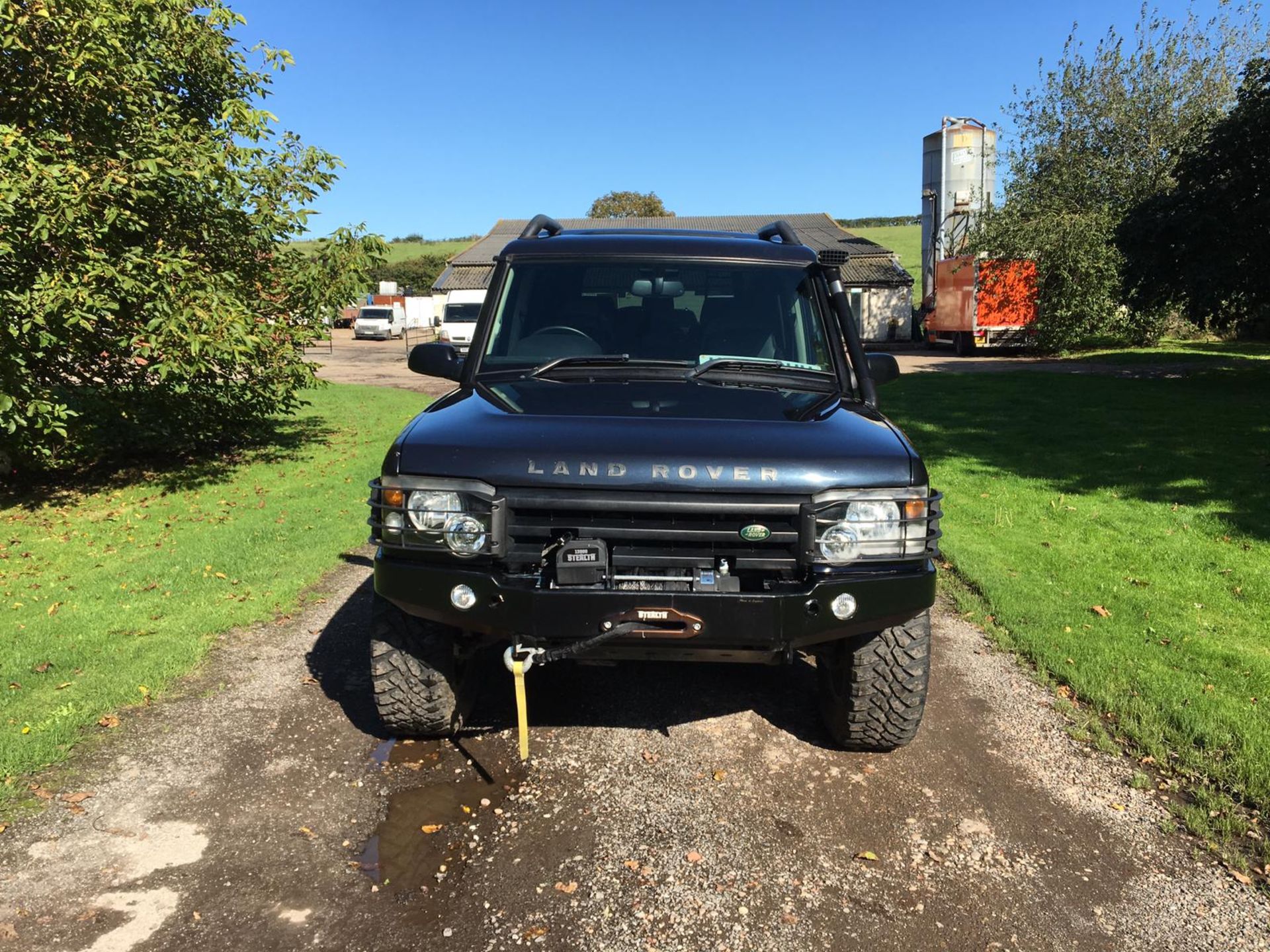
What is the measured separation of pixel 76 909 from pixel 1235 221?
1910 centimetres

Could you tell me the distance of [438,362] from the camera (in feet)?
14.2

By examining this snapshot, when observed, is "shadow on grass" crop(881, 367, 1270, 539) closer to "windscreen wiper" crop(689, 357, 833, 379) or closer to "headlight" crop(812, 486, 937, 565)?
"windscreen wiper" crop(689, 357, 833, 379)

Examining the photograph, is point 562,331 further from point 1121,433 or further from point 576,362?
point 1121,433

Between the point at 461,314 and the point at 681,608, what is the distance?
29.7 m

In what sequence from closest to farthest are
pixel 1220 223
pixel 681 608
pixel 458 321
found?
1. pixel 681 608
2. pixel 1220 223
3. pixel 458 321

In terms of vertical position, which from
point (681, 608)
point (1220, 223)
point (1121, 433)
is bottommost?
point (1121, 433)

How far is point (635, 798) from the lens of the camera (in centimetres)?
342

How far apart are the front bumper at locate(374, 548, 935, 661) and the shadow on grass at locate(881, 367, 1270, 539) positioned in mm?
5544

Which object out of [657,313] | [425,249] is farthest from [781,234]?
[425,249]

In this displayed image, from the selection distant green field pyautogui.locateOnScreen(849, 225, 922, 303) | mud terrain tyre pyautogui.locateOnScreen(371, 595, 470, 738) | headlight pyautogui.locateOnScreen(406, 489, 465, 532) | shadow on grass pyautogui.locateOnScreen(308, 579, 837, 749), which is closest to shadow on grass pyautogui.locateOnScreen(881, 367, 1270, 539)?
shadow on grass pyautogui.locateOnScreen(308, 579, 837, 749)

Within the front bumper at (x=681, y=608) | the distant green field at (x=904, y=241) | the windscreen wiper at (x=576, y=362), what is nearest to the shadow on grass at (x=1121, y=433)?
the front bumper at (x=681, y=608)

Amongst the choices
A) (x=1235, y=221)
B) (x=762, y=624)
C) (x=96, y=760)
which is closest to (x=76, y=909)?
(x=96, y=760)

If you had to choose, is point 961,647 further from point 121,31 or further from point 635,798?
point 121,31

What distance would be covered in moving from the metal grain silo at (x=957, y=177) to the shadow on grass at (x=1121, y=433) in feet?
49.6
